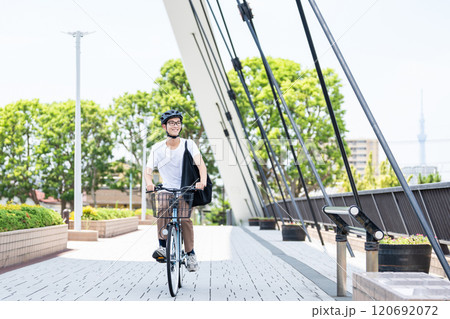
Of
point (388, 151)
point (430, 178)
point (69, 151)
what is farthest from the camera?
point (69, 151)

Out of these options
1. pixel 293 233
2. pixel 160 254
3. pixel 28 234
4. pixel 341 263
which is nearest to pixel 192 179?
pixel 160 254

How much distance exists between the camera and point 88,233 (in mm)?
16609

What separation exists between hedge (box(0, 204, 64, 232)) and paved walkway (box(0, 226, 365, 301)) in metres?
0.73

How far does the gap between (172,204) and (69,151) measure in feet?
156

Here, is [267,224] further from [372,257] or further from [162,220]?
[372,257]

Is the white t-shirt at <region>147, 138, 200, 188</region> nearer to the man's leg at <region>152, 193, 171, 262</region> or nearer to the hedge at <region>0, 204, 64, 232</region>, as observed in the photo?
the man's leg at <region>152, 193, 171, 262</region>

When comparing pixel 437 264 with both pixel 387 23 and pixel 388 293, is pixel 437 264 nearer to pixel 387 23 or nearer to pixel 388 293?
pixel 388 293

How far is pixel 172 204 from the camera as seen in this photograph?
20.8 ft

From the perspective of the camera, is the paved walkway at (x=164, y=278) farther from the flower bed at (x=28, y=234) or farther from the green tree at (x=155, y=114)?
the green tree at (x=155, y=114)

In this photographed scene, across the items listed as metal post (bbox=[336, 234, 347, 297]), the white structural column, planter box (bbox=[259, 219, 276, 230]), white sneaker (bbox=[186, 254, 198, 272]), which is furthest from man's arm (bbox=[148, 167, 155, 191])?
planter box (bbox=[259, 219, 276, 230])

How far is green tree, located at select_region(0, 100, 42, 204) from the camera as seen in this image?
172 ft

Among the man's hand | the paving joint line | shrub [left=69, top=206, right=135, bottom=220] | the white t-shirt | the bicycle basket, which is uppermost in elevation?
the white t-shirt

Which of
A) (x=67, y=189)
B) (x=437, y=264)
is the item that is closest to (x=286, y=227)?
(x=437, y=264)
